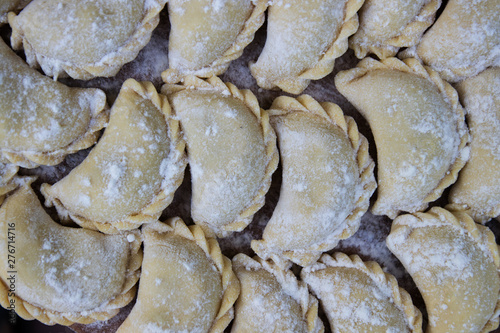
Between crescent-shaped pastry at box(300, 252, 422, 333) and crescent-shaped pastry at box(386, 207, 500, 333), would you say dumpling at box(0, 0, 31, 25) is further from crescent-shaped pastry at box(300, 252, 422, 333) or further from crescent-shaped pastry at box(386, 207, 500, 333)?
crescent-shaped pastry at box(386, 207, 500, 333)

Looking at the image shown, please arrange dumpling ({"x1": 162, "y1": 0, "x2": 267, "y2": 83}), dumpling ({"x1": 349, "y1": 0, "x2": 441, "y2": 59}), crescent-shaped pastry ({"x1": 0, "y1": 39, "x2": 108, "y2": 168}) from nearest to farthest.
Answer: crescent-shaped pastry ({"x1": 0, "y1": 39, "x2": 108, "y2": 168}), dumpling ({"x1": 162, "y1": 0, "x2": 267, "y2": 83}), dumpling ({"x1": 349, "y1": 0, "x2": 441, "y2": 59})

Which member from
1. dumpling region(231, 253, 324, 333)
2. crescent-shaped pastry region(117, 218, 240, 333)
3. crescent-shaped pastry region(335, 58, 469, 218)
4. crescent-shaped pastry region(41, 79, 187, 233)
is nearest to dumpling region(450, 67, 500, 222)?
crescent-shaped pastry region(335, 58, 469, 218)

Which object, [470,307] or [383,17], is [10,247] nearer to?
[383,17]

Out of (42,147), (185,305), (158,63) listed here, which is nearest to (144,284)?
(185,305)

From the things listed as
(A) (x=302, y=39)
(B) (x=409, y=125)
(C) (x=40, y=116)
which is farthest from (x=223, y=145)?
(B) (x=409, y=125)

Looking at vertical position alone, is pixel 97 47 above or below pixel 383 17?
below

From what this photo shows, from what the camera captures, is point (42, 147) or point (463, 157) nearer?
point (42, 147)

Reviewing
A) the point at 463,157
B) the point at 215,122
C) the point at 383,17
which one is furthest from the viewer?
the point at 463,157
